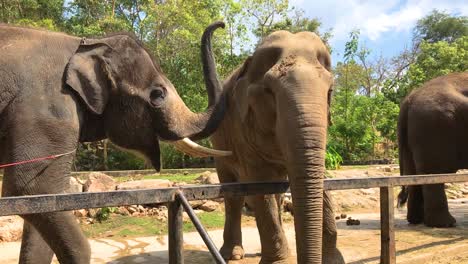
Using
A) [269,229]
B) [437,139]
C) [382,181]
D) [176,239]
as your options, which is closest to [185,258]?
[269,229]

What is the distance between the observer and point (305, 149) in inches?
132

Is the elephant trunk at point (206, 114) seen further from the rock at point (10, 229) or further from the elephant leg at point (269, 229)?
the rock at point (10, 229)

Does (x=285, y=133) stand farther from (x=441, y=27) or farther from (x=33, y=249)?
(x=441, y=27)

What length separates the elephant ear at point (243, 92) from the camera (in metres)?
4.56

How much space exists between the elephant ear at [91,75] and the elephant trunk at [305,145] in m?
1.34

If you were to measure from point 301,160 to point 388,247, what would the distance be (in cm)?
170

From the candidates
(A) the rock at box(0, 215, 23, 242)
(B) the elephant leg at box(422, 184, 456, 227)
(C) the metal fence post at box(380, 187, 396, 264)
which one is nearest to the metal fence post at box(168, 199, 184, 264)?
(C) the metal fence post at box(380, 187, 396, 264)

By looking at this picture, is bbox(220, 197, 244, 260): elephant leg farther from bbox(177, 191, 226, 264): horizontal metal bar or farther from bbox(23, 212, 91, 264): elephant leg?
bbox(177, 191, 226, 264): horizontal metal bar

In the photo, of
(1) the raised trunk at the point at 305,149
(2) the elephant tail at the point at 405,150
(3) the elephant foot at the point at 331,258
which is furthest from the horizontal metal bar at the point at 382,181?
(2) the elephant tail at the point at 405,150

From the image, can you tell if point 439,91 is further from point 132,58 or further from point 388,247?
point 132,58

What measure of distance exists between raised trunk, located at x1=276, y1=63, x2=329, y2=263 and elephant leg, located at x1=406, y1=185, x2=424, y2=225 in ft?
16.2

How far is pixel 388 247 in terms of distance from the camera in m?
4.47

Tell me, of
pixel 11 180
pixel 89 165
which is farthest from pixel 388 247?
pixel 89 165

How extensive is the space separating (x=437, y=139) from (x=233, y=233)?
3.64m
